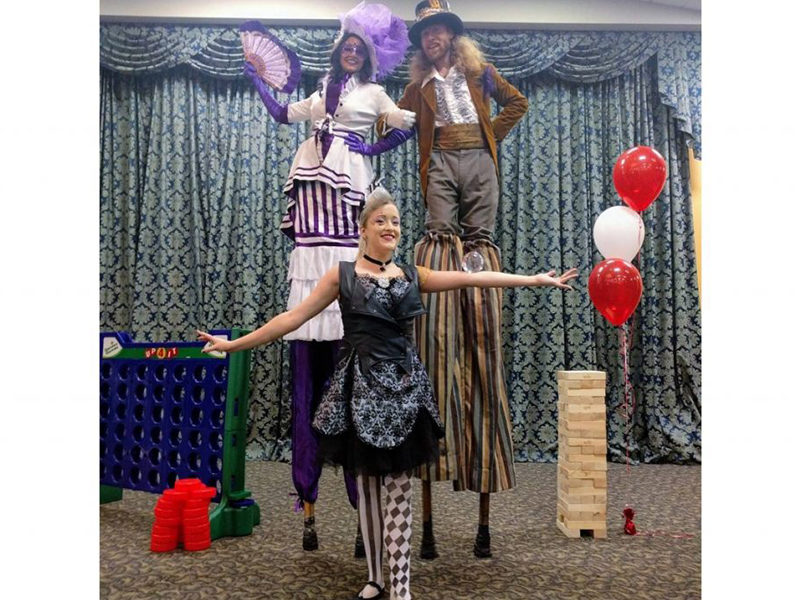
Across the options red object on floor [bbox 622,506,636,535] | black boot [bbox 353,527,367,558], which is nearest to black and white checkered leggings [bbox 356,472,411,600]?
black boot [bbox 353,527,367,558]

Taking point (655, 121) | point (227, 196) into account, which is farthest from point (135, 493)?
point (655, 121)

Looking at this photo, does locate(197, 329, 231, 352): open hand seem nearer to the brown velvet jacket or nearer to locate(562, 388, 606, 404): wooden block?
the brown velvet jacket

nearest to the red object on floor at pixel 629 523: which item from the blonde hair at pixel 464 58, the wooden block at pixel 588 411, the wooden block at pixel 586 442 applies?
the wooden block at pixel 586 442

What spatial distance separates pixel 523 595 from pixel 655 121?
14.2 ft

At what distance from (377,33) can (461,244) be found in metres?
1.06

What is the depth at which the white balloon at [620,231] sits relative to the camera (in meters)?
3.41

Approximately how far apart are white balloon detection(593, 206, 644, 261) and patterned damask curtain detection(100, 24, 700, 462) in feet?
5.48

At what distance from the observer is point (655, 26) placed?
16.9 feet

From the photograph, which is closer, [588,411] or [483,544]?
[483,544]

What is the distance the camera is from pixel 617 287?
3385 mm

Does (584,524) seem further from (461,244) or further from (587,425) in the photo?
(461,244)

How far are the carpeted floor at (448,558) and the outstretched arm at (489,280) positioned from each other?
111 cm

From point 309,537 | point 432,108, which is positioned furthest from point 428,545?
point 432,108

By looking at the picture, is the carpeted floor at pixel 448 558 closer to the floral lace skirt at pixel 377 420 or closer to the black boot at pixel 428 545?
the black boot at pixel 428 545
